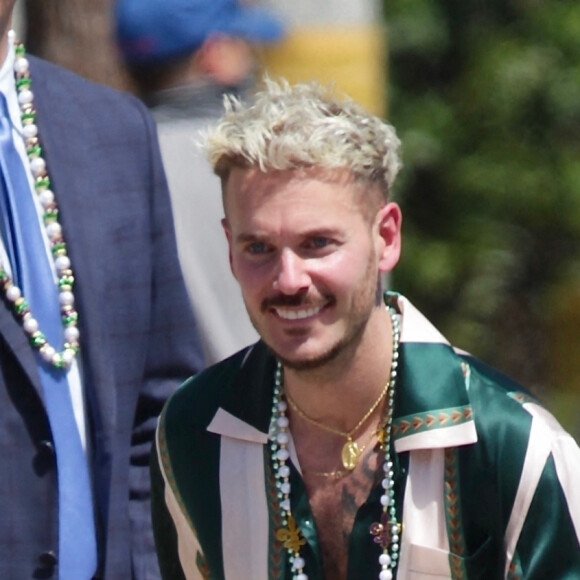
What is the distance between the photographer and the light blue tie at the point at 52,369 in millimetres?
3475

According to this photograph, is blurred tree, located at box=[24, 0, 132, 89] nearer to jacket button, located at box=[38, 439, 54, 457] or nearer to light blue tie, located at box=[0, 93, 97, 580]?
light blue tie, located at box=[0, 93, 97, 580]

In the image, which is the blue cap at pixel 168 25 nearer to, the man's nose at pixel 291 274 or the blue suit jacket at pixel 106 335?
the blue suit jacket at pixel 106 335

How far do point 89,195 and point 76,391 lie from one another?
1.34 ft

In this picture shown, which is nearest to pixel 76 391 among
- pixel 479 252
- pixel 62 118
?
pixel 62 118

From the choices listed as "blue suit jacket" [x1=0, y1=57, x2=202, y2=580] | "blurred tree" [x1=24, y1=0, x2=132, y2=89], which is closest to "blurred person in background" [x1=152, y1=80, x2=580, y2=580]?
"blue suit jacket" [x1=0, y1=57, x2=202, y2=580]

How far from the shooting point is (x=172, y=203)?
4090mm

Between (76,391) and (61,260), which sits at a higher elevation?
(61,260)

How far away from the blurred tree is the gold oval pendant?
96.3 inches

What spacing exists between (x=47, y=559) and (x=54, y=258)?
23.4 inches

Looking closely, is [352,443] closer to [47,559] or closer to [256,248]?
[256,248]

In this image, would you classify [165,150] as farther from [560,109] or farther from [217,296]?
[560,109]

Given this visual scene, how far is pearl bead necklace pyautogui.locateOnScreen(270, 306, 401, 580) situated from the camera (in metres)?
3.33

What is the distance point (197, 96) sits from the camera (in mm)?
4219

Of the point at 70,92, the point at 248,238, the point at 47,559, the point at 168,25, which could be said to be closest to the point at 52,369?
the point at 47,559
